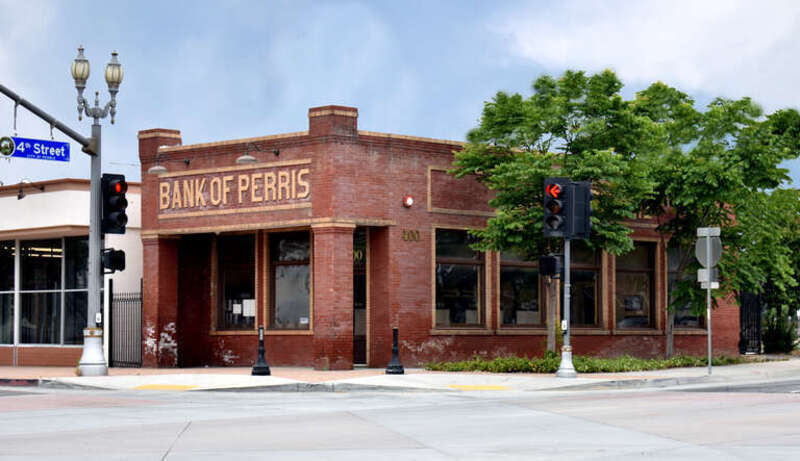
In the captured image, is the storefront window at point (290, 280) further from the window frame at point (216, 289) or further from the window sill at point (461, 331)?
the window sill at point (461, 331)

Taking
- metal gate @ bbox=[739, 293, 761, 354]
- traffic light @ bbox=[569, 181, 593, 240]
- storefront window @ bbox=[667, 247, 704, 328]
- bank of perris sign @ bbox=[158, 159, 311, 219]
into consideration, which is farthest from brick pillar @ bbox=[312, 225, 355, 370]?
metal gate @ bbox=[739, 293, 761, 354]

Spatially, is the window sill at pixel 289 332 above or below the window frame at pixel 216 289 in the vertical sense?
below

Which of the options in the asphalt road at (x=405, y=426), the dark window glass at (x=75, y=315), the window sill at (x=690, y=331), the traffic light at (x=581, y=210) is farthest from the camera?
the window sill at (x=690, y=331)

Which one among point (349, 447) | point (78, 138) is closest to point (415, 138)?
point (78, 138)

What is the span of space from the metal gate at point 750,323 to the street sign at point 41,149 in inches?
873

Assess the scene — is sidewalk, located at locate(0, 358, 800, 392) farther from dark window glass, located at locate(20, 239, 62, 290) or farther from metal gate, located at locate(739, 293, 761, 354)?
metal gate, located at locate(739, 293, 761, 354)

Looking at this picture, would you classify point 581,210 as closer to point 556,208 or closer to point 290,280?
point 556,208

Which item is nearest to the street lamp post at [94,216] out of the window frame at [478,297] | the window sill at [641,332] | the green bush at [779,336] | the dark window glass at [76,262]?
the dark window glass at [76,262]

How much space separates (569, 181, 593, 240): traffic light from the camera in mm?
23391

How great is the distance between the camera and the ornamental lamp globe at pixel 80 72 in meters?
25.2

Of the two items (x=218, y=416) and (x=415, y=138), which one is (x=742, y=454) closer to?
(x=218, y=416)

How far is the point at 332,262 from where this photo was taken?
1054 inches

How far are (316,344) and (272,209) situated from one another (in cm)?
367

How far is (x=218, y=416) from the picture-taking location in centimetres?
1579
